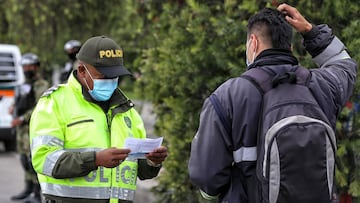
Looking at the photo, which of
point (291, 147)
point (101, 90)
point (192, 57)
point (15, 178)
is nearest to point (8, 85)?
point (15, 178)

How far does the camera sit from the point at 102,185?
141 inches

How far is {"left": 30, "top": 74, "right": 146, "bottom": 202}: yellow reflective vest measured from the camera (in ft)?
11.3

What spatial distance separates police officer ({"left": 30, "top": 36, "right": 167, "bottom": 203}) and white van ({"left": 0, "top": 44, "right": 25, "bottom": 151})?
933 centimetres

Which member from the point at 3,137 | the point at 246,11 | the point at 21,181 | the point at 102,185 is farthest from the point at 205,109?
the point at 3,137

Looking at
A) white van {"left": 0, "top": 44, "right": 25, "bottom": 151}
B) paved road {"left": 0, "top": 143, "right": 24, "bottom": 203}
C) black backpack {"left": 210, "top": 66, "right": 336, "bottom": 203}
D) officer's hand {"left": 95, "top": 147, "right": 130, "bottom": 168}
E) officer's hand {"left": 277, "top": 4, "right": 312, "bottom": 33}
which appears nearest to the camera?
black backpack {"left": 210, "top": 66, "right": 336, "bottom": 203}

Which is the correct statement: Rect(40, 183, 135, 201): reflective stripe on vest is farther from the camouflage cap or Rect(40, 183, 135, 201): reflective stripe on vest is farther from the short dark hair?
the short dark hair

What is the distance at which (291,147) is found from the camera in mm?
2828

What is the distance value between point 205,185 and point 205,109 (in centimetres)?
34

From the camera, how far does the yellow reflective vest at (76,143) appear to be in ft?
11.3

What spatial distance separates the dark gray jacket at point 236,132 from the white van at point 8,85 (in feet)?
33.2

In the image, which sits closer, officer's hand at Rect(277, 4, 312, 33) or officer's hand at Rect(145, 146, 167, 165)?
officer's hand at Rect(277, 4, 312, 33)

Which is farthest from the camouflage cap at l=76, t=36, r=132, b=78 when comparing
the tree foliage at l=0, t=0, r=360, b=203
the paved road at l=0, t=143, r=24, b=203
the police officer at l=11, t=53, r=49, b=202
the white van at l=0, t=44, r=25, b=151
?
the white van at l=0, t=44, r=25, b=151

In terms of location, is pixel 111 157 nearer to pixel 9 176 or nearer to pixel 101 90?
pixel 101 90

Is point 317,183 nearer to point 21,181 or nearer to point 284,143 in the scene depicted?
point 284,143
